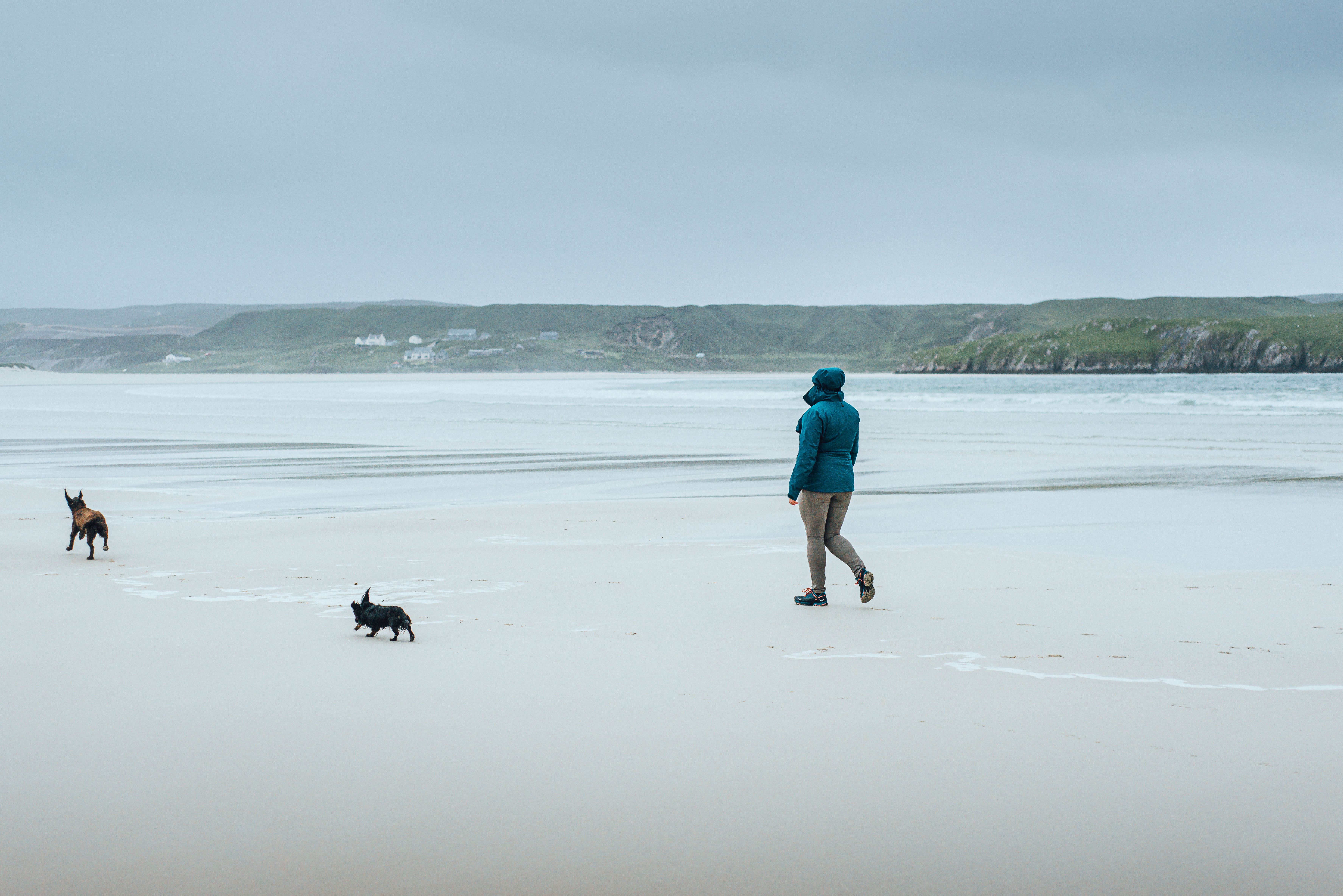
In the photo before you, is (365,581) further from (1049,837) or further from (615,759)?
(1049,837)

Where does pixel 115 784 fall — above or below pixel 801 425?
below

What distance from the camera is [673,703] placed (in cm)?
517

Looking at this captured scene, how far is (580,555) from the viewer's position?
10047 millimetres

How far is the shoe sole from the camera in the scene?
7.42 metres

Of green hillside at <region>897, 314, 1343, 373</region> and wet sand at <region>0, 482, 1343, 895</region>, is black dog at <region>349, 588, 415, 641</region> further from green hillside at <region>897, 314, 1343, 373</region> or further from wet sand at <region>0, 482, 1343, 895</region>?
green hillside at <region>897, 314, 1343, 373</region>

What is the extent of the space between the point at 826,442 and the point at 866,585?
3.48 feet

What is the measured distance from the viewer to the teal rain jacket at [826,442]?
24.6 ft

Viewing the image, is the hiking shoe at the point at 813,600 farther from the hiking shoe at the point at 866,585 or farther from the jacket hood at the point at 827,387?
the jacket hood at the point at 827,387

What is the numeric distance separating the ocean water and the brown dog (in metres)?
3.51

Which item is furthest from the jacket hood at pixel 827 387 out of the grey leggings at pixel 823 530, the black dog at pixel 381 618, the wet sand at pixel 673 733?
the black dog at pixel 381 618

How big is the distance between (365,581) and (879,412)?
122 feet

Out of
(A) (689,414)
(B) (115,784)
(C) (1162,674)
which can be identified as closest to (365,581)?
(B) (115,784)

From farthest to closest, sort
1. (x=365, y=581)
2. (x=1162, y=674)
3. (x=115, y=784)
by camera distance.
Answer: (x=365, y=581) → (x=1162, y=674) → (x=115, y=784)

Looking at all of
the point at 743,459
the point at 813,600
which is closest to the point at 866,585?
the point at 813,600
